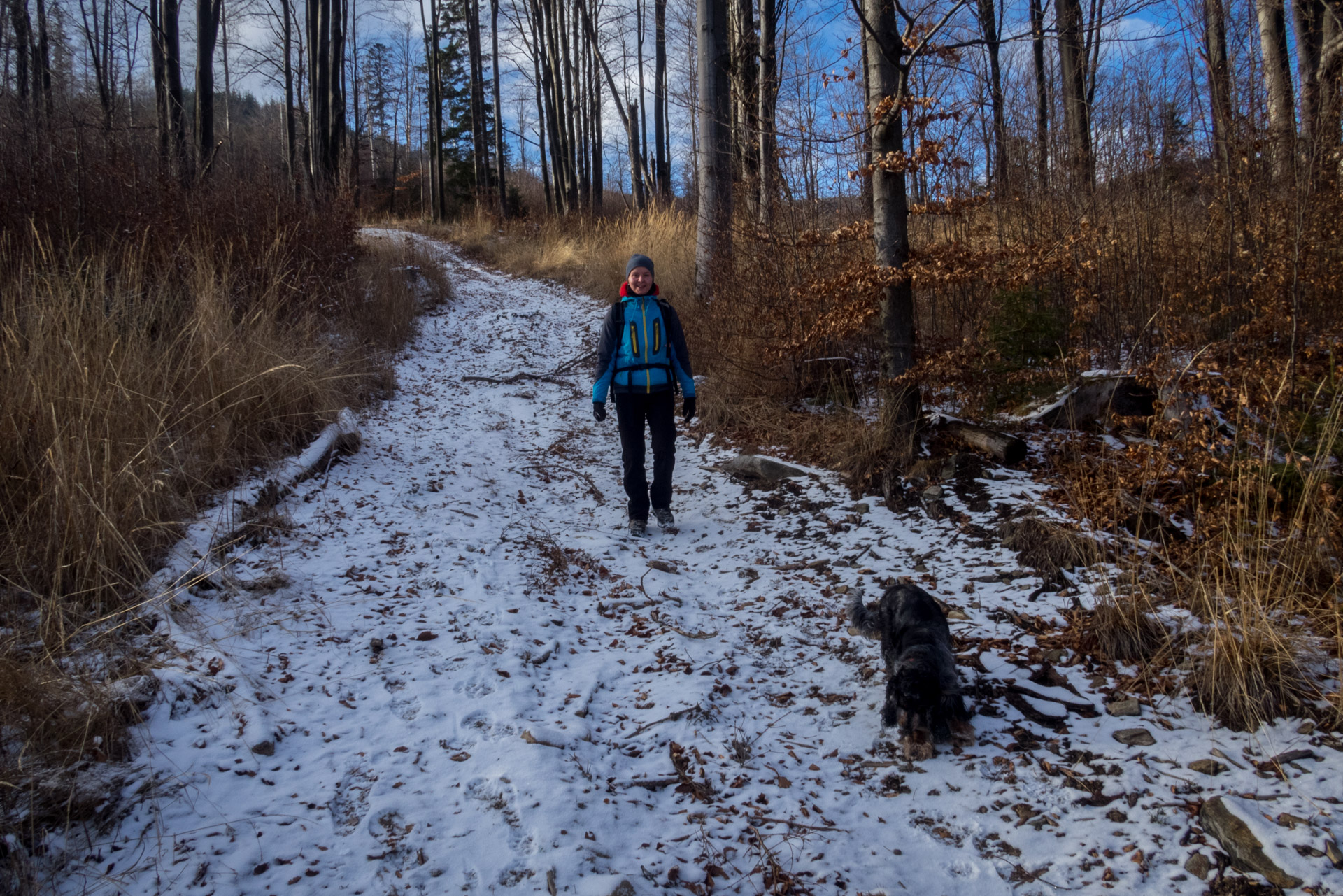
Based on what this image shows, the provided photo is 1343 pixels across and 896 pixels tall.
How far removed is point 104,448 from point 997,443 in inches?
202

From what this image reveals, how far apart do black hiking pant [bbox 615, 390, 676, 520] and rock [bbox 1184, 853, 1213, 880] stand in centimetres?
342

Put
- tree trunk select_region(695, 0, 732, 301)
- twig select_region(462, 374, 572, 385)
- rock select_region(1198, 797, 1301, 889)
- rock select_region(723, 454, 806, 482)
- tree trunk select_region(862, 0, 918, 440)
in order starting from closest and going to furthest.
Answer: rock select_region(1198, 797, 1301, 889) → tree trunk select_region(862, 0, 918, 440) → rock select_region(723, 454, 806, 482) → tree trunk select_region(695, 0, 732, 301) → twig select_region(462, 374, 572, 385)

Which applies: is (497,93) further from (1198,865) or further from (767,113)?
(1198,865)

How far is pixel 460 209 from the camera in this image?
25.5 m

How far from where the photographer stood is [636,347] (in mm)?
4824

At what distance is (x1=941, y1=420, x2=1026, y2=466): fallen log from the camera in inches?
183

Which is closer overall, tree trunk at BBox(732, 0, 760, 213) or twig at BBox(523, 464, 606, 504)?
twig at BBox(523, 464, 606, 504)

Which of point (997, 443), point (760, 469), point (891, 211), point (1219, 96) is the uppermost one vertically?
point (1219, 96)

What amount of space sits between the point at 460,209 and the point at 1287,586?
26.7 metres

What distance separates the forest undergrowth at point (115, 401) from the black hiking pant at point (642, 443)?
2.22m

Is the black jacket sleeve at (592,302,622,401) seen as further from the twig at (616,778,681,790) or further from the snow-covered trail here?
the twig at (616,778,681,790)

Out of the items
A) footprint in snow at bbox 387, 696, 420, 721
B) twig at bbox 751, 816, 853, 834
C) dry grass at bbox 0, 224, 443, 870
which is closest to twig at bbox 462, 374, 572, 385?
dry grass at bbox 0, 224, 443, 870

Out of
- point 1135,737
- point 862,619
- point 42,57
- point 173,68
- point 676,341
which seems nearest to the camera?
point 1135,737

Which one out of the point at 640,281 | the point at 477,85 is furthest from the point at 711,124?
the point at 477,85
